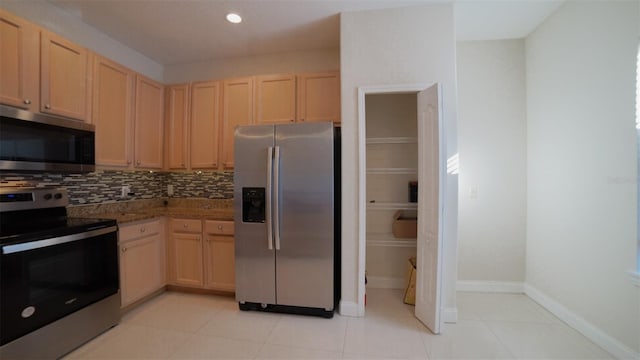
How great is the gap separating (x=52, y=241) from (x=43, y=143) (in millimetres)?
728

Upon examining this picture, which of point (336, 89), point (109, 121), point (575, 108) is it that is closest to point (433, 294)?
point (575, 108)

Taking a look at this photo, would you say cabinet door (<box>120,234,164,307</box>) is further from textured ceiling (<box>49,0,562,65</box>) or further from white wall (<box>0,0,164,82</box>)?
textured ceiling (<box>49,0,562,65</box>)

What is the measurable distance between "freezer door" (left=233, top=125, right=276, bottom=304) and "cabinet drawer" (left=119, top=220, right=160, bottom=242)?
36.2 inches

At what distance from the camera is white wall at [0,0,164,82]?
1.93 meters

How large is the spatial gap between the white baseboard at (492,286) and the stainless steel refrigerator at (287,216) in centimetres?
149

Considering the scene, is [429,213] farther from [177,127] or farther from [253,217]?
[177,127]

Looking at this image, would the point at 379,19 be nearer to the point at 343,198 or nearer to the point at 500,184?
the point at 343,198

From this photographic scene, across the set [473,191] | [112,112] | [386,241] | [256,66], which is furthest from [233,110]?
[473,191]

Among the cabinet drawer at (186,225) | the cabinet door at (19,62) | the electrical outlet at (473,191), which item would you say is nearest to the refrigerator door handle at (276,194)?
the cabinet drawer at (186,225)

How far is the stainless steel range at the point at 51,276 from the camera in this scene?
1.42m

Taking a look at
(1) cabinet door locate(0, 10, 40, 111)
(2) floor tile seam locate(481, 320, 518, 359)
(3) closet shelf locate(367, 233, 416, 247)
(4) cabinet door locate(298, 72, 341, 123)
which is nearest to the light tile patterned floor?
(2) floor tile seam locate(481, 320, 518, 359)

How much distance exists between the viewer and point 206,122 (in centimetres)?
278

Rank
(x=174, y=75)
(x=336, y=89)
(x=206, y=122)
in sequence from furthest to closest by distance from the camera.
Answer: (x=174, y=75) < (x=206, y=122) < (x=336, y=89)

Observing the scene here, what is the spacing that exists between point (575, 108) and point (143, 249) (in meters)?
3.96
